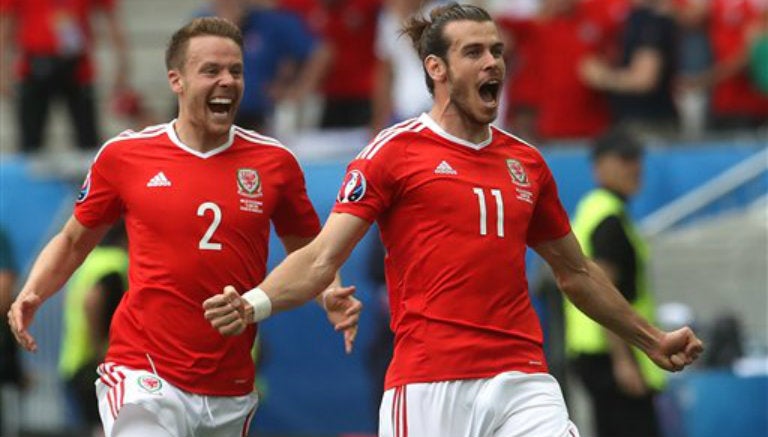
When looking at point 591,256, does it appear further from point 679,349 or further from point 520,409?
point 520,409

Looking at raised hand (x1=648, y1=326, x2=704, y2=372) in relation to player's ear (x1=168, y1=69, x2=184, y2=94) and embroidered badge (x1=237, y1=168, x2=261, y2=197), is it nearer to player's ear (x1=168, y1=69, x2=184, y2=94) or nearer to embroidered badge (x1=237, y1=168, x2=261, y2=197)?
embroidered badge (x1=237, y1=168, x2=261, y2=197)

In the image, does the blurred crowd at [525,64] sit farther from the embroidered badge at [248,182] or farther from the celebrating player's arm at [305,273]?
the celebrating player's arm at [305,273]

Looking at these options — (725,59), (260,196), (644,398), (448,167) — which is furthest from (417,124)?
(725,59)

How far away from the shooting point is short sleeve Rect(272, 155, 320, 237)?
965 cm

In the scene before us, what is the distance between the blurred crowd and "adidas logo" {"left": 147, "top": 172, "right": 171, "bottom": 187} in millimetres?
6843

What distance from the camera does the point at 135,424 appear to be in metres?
9.17

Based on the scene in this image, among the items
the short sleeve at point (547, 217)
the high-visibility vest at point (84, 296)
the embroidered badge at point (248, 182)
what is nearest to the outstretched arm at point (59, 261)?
the embroidered badge at point (248, 182)

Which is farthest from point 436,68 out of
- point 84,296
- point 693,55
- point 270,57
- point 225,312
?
point 693,55

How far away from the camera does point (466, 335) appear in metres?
8.80

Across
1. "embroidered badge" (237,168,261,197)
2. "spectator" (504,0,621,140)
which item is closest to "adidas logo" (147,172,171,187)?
"embroidered badge" (237,168,261,197)

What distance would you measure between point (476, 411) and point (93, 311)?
4844mm

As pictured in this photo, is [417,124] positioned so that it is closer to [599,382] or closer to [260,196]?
[260,196]

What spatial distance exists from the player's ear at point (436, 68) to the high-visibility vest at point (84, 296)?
427cm

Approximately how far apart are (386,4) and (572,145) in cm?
177
